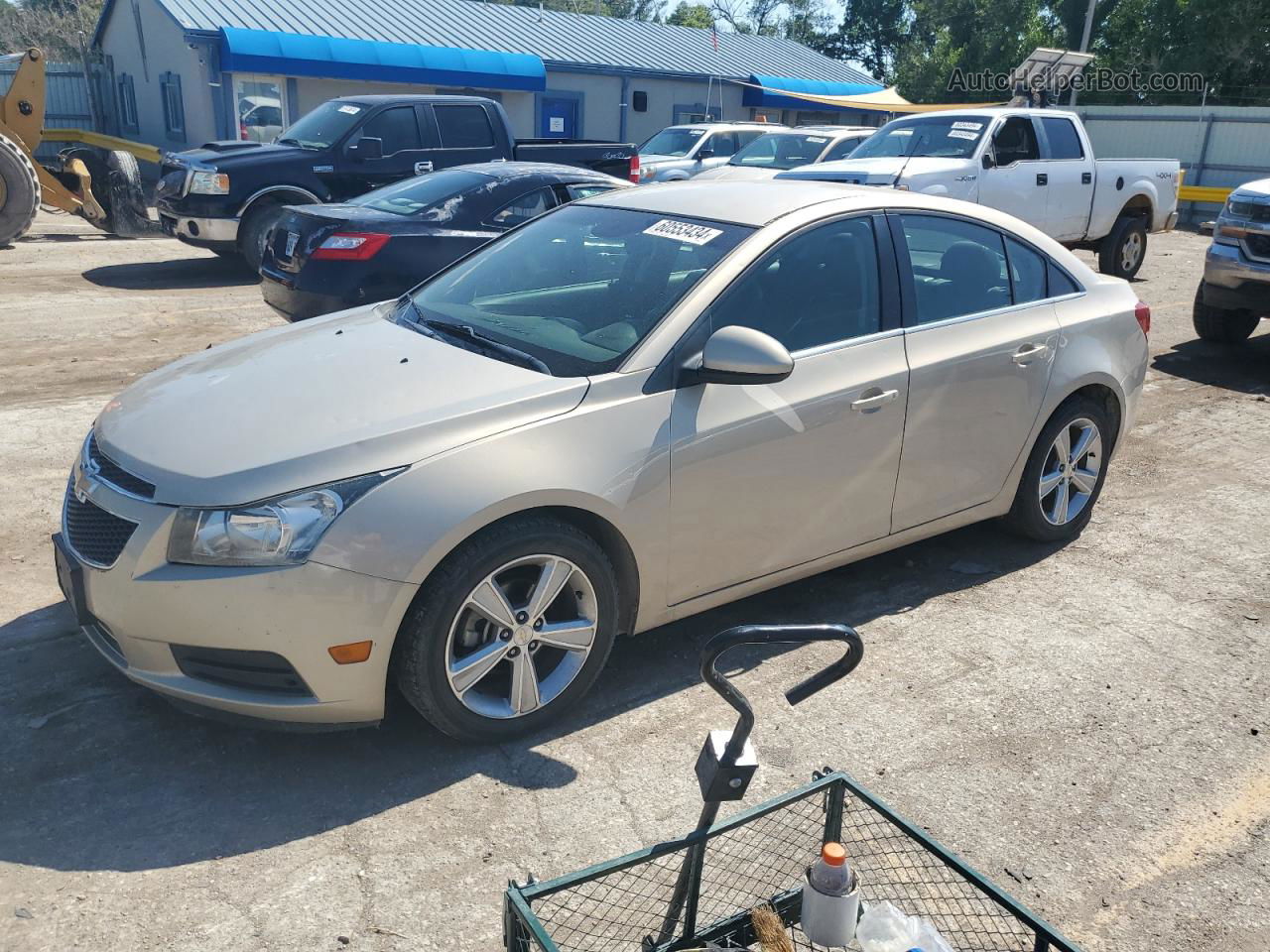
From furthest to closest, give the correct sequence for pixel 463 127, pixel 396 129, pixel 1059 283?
1. pixel 463 127
2. pixel 396 129
3. pixel 1059 283

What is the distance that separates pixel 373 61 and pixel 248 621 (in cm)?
2092

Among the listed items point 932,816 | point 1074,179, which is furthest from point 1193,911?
point 1074,179

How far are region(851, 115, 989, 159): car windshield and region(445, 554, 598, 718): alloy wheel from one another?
31.9 ft

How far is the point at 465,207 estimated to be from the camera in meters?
8.05

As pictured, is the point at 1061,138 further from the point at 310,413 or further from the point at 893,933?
the point at 893,933

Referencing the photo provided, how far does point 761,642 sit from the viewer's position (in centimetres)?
202

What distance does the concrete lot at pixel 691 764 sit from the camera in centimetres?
276

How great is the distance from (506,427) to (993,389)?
222 cm

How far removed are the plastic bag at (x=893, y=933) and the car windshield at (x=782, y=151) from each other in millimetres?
14715

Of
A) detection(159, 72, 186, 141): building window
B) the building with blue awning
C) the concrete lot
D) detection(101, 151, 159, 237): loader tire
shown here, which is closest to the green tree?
the building with blue awning

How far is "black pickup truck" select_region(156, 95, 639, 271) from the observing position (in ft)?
37.5

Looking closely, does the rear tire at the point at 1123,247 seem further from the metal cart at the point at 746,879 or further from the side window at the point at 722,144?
the metal cart at the point at 746,879

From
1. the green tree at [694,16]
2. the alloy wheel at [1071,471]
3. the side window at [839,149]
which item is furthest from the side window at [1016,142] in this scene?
the green tree at [694,16]

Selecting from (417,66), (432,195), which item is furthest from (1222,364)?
(417,66)
